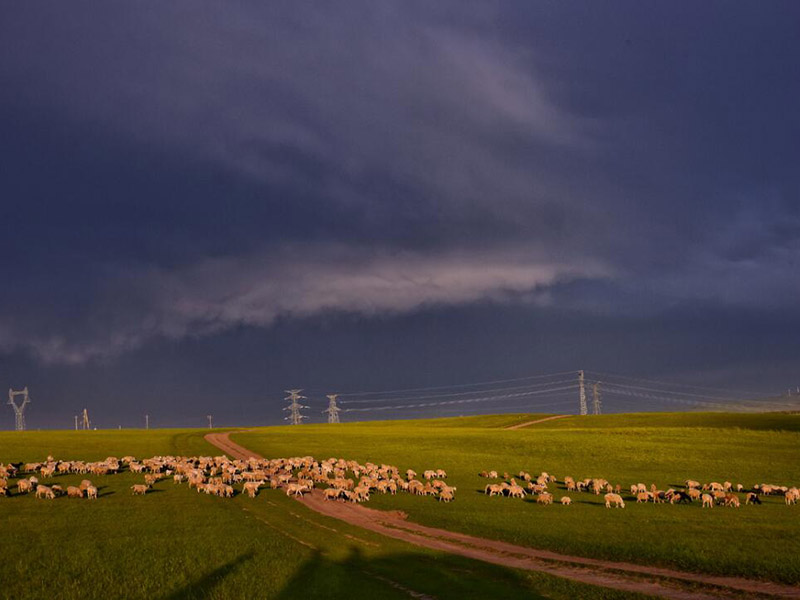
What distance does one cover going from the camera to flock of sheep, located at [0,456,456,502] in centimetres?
4809

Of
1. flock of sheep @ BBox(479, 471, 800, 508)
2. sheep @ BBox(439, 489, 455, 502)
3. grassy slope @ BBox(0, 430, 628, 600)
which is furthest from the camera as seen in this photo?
sheep @ BBox(439, 489, 455, 502)

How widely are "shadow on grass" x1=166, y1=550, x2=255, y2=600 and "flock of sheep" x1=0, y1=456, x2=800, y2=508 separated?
20060 mm

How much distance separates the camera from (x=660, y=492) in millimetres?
46719

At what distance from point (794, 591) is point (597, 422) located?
314 ft

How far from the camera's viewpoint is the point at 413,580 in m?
25.2

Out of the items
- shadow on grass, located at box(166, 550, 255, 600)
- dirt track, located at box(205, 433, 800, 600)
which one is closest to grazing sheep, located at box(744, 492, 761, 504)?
dirt track, located at box(205, 433, 800, 600)

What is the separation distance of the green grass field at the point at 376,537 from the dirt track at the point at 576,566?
4.01 feet

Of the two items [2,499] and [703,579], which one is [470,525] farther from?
[2,499]

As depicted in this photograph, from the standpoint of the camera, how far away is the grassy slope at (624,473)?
30.9 metres

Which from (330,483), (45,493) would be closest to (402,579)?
(330,483)

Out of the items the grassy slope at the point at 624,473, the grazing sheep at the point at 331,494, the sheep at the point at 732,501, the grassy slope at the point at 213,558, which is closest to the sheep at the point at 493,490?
the grassy slope at the point at 624,473

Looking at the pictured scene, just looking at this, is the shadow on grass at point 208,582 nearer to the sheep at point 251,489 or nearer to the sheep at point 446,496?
the sheep at point 251,489

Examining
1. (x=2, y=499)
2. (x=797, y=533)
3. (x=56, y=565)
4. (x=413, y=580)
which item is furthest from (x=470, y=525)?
(x=2, y=499)

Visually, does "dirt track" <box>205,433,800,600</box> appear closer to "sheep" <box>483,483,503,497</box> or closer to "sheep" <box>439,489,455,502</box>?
"sheep" <box>439,489,455,502</box>
